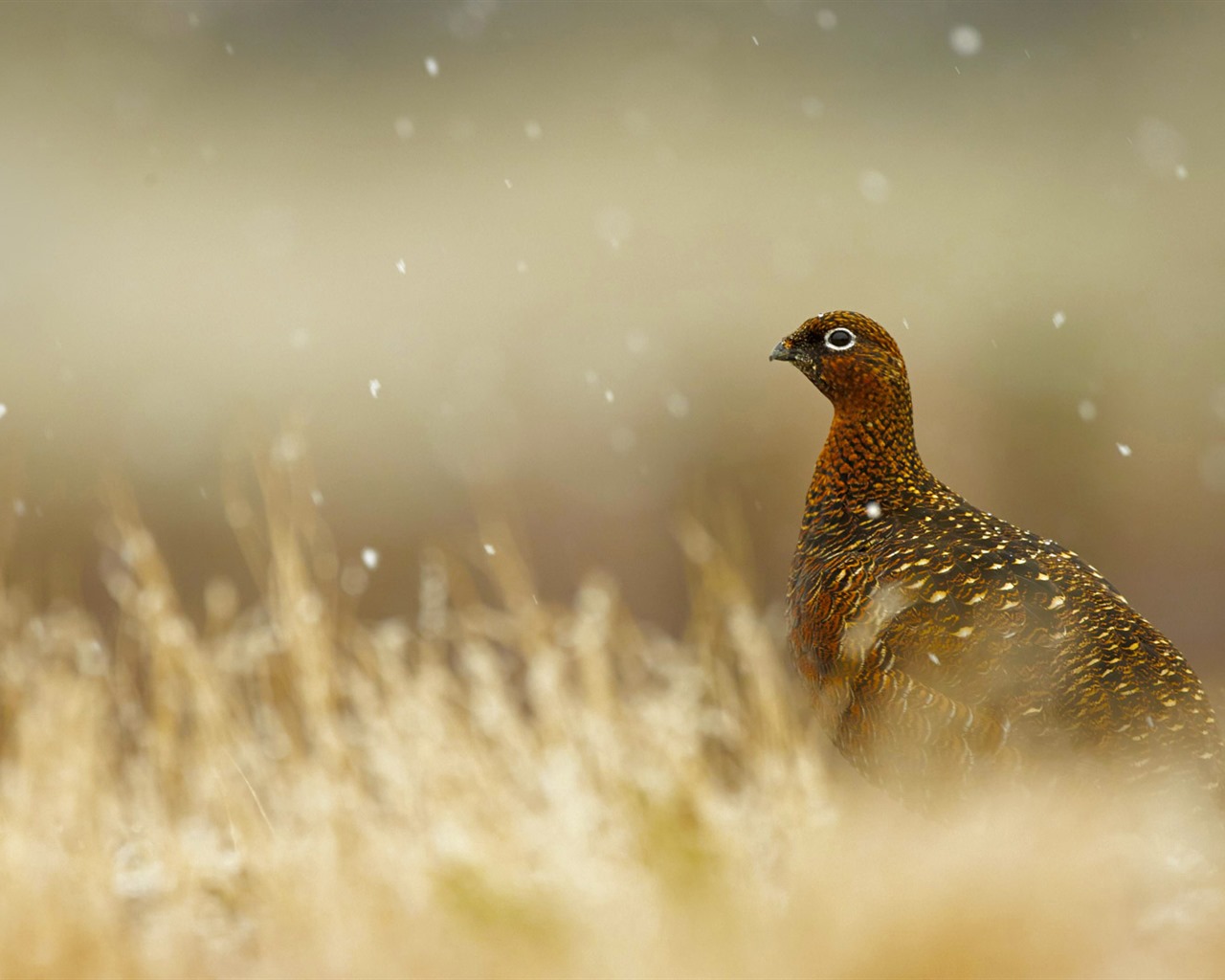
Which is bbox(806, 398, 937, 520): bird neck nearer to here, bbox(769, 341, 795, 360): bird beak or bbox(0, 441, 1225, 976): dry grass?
bbox(769, 341, 795, 360): bird beak

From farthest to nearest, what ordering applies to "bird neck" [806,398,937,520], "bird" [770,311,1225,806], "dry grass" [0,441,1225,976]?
"bird neck" [806,398,937,520] → "bird" [770,311,1225,806] → "dry grass" [0,441,1225,976]

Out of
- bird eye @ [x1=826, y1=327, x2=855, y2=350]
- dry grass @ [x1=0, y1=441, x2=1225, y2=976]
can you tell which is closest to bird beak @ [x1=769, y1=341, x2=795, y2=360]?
bird eye @ [x1=826, y1=327, x2=855, y2=350]

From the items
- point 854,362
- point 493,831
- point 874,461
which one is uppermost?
point 854,362

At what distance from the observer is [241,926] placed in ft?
12.5

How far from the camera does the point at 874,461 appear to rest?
3268mm

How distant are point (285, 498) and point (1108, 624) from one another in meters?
3.02

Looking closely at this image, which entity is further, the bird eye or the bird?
the bird eye

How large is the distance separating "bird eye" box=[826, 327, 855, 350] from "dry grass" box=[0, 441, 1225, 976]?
1.31 m

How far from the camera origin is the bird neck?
324 cm

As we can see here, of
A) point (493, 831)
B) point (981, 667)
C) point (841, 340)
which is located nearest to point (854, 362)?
point (841, 340)

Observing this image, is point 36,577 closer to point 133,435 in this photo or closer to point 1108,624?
point 133,435

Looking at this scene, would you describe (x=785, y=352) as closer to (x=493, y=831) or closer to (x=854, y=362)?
(x=854, y=362)

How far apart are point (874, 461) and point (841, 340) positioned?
36 centimetres

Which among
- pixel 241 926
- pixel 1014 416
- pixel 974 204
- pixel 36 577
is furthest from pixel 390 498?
pixel 974 204
